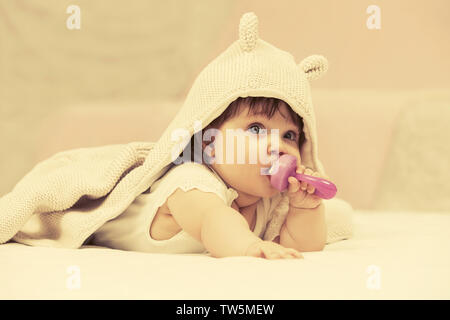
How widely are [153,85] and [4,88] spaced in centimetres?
62

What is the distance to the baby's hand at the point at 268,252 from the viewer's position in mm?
667

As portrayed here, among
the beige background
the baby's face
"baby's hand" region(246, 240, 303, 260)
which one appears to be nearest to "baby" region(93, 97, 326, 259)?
the baby's face

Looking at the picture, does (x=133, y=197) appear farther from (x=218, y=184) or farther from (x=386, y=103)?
(x=386, y=103)

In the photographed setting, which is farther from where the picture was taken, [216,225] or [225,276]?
[216,225]

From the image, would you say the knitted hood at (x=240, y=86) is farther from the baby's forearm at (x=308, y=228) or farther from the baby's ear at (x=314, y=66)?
the baby's forearm at (x=308, y=228)

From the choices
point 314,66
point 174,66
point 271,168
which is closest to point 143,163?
point 271,168

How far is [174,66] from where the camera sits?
89.0 inches

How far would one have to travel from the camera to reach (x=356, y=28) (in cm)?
199

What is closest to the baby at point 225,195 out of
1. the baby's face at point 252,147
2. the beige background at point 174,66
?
the baby's face at point 252,147

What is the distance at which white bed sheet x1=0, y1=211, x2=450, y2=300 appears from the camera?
53 cm

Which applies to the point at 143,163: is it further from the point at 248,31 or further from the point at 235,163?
the point at 248,31

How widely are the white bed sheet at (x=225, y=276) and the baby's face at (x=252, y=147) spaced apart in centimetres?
17

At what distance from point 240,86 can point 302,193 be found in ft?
0.68

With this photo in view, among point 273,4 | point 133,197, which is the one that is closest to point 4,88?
point 273,4
